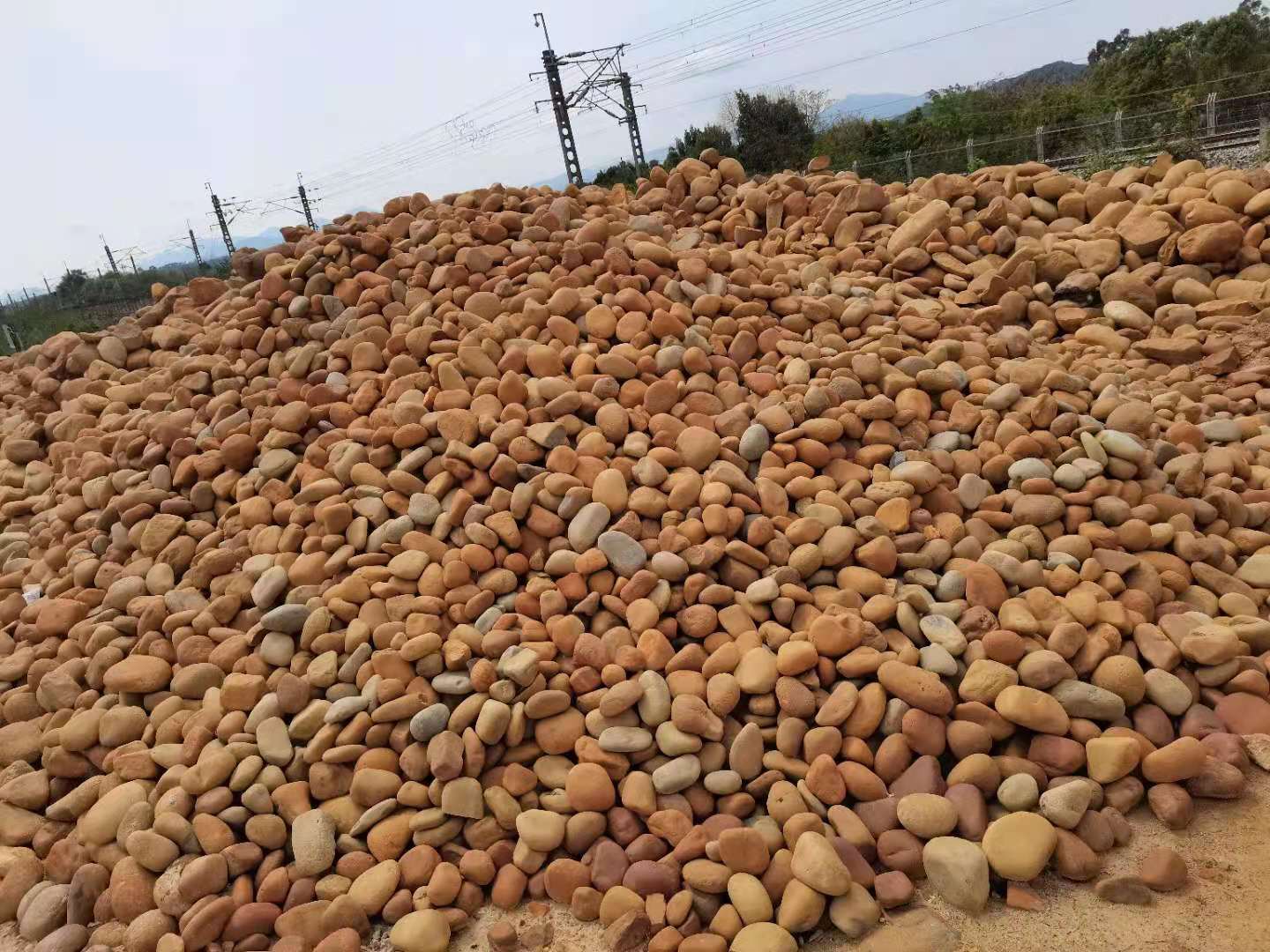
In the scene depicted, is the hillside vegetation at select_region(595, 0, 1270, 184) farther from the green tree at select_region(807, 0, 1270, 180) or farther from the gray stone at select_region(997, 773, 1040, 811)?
the gray stone at select_region(997, 773, 1040, 811)

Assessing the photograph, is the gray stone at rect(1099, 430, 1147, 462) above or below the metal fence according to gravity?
below

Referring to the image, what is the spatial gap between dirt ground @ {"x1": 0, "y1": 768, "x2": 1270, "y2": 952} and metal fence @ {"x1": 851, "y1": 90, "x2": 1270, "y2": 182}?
399 inches

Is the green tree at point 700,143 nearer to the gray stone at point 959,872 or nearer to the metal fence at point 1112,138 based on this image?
the metal fence at point 1112,138

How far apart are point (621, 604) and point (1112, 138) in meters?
13.1

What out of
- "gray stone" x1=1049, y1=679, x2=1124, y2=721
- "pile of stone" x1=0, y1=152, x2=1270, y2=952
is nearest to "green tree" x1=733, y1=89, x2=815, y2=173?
"pile of stone" x1=0, y1=152, x2=1270, y2=952

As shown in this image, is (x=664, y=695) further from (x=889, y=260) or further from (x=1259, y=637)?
(x=889, y=260)

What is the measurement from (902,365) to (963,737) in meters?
1.54

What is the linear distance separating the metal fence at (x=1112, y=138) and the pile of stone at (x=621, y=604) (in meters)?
→ 8.83

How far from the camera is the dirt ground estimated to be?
5.23 ft

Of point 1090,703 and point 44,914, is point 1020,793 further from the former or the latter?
point 44,914

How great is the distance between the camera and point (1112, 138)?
11.7m

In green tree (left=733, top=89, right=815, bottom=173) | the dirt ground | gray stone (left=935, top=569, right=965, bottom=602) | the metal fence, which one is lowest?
the dirt ground

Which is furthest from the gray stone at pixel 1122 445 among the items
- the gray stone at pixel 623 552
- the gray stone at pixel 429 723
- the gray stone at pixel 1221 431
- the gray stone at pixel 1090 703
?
the gray stone at pixel 429 723

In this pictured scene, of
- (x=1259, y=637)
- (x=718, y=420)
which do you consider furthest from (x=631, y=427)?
(x=1259, y=637)
